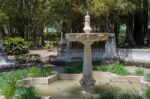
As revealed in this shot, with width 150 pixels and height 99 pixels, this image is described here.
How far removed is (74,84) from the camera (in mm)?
13828

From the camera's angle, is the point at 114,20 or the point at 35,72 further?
the point at 114,20

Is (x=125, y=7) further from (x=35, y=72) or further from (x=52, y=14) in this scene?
(x=35, y=72)

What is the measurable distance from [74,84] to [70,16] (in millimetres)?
9546

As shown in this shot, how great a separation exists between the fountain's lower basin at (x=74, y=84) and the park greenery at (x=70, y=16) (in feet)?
25.8

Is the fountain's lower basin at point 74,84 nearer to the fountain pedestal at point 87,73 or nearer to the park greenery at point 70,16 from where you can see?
the fountain pedestal at point 87,73

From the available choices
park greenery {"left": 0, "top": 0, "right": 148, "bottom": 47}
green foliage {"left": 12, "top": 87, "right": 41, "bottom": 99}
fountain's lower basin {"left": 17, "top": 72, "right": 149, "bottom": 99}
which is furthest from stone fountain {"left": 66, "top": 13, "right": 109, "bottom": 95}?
park greenery {"left": 0, "top": 0, "right": 148, "bottom": 47}

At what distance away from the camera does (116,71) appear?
589 inches

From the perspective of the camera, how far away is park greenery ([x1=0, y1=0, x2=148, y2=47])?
22109mm

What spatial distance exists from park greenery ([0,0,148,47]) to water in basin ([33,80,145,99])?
28.2 feet

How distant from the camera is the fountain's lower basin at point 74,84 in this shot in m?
12.2

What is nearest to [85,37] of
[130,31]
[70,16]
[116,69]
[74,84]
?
[74,84]

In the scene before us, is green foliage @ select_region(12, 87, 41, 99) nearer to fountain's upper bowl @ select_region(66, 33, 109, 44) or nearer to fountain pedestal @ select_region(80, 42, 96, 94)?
fountain's upper bowl @ select_region(66, 33, 109, 44)

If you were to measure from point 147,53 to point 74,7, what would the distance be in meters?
5.13

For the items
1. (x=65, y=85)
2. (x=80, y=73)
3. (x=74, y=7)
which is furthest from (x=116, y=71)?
(x=74, y=7)
